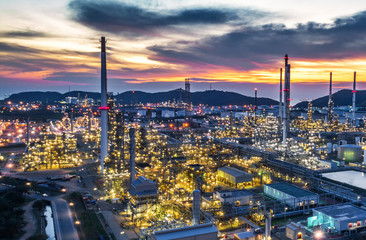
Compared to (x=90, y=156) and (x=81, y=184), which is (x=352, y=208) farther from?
(x=90, y=156)

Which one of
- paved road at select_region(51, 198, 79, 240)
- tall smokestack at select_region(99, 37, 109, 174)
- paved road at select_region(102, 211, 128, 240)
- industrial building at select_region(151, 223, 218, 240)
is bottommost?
paved road at select_region(102, 211, 128, 240)

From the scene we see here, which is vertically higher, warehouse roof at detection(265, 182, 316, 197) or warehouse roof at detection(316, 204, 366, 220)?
warehouse roof at detection(265, 182, 316, 197)

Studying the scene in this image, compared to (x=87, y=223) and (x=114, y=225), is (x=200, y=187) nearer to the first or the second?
(x=114, y=225)

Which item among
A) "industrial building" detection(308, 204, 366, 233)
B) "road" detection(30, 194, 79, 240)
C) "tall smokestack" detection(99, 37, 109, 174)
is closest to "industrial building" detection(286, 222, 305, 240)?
"industrial building" detection(308, 204, 366, 233)

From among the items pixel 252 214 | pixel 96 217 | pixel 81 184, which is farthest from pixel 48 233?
pixel 252 214

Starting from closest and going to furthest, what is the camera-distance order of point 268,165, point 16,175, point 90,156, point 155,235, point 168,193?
point 155,235 → point 168,193 → point 16,175 → point 268,165 → point 90,156

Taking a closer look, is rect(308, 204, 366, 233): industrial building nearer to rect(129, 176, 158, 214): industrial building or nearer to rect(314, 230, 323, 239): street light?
rect(314, 230, 323, 239): street light

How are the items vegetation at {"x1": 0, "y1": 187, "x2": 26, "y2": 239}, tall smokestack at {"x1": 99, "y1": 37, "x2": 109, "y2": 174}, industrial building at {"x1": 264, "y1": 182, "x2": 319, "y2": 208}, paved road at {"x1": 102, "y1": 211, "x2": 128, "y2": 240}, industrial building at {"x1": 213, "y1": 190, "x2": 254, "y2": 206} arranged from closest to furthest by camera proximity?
1. vegetation at {"x1": 0, "y1": 187, "x2": 26, "y2": 239}
2. paved road at {"x1": 102, "y1": 211, "x2": 128, "y2": 240}
3. industrial building at {"x1": 213, "y1": 190, "x2": 254, "y2": 206}
4. industrial building at {"x1": 264, "y1": 182, "x2": 319, "y2": 208}
5. tall smokestack at {"x1": 99, "y1": 37, "x2": 109, "y2": 174}
